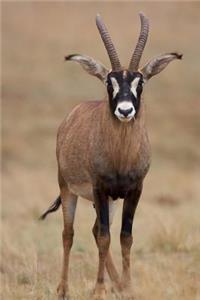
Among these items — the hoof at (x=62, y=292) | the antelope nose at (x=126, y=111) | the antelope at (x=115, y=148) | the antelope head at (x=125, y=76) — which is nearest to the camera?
the antelope nose at (x=126, y=111)

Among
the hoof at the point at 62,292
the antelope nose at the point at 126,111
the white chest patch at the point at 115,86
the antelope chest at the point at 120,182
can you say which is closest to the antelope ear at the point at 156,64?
the white chest patch at the point at 115,86

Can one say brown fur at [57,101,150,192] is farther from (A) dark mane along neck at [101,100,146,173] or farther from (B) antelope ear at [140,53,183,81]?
(B) antelope ear at [140,53,183,81]

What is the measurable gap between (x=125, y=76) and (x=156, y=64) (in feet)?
2.07

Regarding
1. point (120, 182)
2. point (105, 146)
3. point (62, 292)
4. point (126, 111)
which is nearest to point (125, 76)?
point (126, 111)

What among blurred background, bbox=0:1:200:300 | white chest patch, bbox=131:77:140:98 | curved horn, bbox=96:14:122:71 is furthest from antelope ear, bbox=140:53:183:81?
blurred background, bbox=0:1:200:300

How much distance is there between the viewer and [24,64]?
46.8 m

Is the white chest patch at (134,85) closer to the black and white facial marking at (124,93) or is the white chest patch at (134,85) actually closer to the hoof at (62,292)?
the black and white facial marking at (124,93)

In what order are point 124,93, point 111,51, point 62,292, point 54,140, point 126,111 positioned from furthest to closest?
point 54,140 → point 62,292 → point 111,51 → point 124,93 → point 126,111

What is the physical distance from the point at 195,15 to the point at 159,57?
4633 cm

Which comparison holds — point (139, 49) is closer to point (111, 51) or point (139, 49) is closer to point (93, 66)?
point (111, 51)

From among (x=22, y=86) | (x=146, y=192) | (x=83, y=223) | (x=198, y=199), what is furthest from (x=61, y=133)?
(x=22, y=86)

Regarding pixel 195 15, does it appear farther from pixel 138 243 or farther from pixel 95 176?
pixel 95 176

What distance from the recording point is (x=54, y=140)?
31812 mm

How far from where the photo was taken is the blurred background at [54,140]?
10.3m
